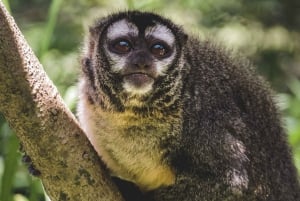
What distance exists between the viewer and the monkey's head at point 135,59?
4.36 meters

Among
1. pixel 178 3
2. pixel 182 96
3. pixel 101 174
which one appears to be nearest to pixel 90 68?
pixel 182 96

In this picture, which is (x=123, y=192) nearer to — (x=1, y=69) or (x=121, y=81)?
(x=121, y=81)

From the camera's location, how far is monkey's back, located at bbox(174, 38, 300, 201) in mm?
4496

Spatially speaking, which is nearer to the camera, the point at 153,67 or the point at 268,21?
the point at 153,67

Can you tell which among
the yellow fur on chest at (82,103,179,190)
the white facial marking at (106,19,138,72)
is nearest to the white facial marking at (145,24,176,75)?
the white facial marking at (106,19,138,72)

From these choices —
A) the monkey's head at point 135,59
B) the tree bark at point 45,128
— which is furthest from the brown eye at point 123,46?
the tree bark at point 45,128

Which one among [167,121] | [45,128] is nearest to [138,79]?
[167,121]

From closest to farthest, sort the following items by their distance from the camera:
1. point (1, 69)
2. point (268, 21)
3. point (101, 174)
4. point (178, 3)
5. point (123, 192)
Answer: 1. point (1, 69)
2. point (101, 174)
3. point (123, 192)
4. point (178, 3)
5. point (268, 21)

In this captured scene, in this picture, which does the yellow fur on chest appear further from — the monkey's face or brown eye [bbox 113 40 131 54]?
brown eye [bbox 113 40 131 54]

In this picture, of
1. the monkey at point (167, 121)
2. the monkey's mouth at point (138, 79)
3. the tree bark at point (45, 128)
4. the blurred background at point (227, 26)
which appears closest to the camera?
the tree bark at point (45, 128)

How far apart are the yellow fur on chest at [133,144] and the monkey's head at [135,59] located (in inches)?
5.1

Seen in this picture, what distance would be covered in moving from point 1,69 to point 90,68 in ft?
3.82

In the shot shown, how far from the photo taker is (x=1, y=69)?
11.9ft

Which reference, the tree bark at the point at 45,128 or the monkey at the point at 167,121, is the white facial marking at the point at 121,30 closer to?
the monkey at the point at 167,121
